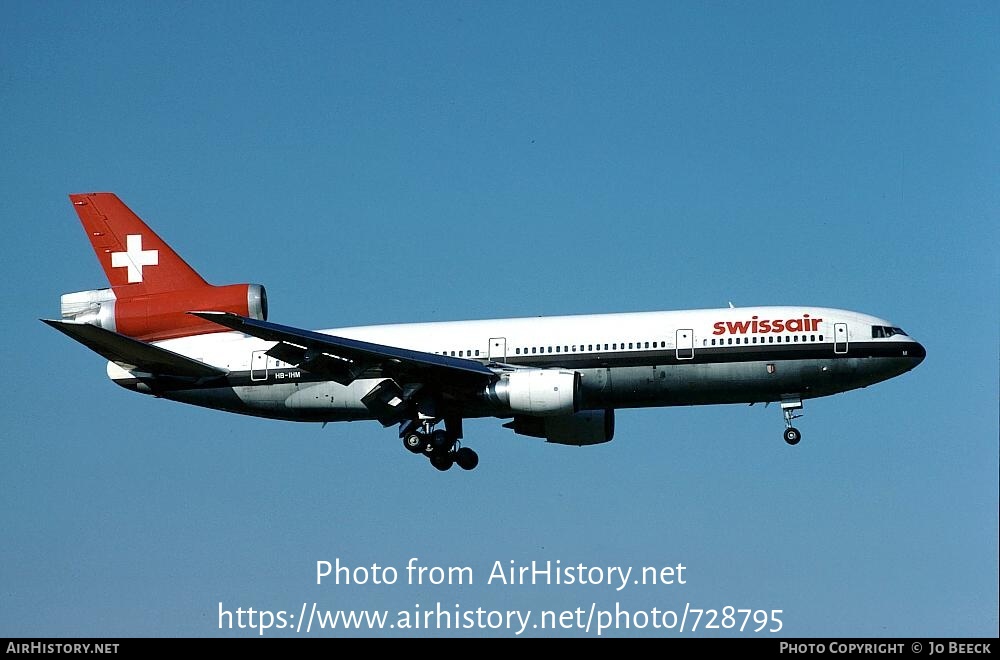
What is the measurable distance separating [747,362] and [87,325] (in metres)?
19.4

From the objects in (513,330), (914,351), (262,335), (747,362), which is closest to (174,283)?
(262,335)

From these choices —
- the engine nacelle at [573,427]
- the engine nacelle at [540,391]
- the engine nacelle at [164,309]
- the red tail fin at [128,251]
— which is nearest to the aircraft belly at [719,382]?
the engine nacelle at [540,391]

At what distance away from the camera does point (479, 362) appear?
49.0 meters

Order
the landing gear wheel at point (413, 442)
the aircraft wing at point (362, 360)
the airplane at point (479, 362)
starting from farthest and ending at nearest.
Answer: the landing gear wheel at point (413, 442) → the airplane at point (479, 362) → the aircraft wing at point (362, 360)

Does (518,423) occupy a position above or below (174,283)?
below

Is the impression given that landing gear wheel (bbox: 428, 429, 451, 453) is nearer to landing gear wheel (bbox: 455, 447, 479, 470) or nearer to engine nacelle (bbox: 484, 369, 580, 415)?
landing gear wheel (bbox: 455, 447, 479, 470)

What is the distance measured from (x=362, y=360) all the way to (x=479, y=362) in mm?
3662

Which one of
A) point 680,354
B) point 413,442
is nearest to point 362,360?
point 413,442

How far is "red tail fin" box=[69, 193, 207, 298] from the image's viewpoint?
53.0 metres

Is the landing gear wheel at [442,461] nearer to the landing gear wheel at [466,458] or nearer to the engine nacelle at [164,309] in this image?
the landing gear wheel at [466,458]

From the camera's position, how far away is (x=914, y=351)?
160ft

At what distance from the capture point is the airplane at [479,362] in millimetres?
47469
